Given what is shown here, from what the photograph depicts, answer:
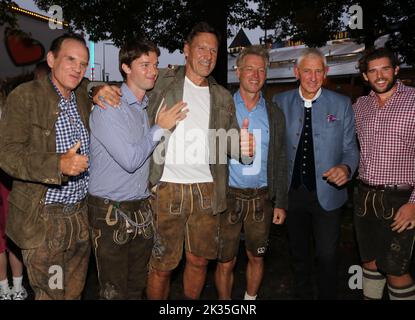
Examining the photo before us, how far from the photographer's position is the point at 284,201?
4160 mm

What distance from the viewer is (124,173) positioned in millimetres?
3217

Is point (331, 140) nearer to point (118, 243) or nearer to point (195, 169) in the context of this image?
point (195, 169)

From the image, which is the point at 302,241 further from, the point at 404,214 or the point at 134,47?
the point at 134,47

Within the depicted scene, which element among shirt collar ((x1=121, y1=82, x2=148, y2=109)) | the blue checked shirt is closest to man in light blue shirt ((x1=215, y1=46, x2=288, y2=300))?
shirt collar ((x1=121, y1=82, x2=148, y2=109))

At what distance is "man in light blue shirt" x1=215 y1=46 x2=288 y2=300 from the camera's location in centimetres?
405

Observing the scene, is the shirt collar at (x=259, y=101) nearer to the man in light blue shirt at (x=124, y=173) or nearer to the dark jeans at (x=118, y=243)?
the man in light blue shirt at (x=124, y=173)

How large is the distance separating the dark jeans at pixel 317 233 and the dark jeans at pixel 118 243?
5.25 feet

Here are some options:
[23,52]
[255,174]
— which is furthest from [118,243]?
[23,52]

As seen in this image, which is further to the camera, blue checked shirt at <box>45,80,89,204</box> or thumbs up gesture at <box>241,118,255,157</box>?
thumbs up gesture at <box>241,118,255,157</box>

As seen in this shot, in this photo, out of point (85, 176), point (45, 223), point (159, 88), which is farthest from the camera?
point (159, 88)

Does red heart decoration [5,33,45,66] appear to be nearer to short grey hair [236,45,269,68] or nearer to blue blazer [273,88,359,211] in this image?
short grey hair [236,45,269,68]

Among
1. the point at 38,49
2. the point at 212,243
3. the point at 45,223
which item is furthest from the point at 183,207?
the point at 38,49

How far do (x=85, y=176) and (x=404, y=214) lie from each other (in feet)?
9.30

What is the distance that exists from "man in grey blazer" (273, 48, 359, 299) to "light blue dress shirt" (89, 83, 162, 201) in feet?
5.36
